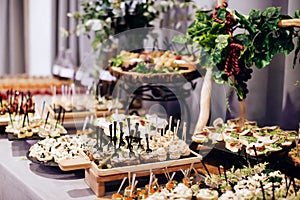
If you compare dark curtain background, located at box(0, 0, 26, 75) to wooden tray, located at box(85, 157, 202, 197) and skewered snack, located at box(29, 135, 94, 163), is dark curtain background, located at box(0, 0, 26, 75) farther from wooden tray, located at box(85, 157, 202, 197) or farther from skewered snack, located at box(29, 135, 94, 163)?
wooden tray, located at box(85, 157, 202, 197)

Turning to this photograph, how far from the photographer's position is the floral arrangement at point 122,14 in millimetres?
2838

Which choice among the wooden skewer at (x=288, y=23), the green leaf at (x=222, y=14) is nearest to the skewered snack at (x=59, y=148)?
the green leaf at (x=222, y=14)

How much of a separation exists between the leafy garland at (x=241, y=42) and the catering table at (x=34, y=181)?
2.09 ft

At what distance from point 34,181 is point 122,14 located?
53.7 inches

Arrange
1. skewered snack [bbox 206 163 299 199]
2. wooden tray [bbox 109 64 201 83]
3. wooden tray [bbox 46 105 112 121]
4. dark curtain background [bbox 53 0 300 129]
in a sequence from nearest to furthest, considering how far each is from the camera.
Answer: skewered snack [bbox 206 163 299 199]
dark curtain background [bbox 53 0 300 129]
wooden tray [bbox 109 64 201 83]
wooden tray [bbox 46 105 112 121]

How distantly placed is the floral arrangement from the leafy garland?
0.93m

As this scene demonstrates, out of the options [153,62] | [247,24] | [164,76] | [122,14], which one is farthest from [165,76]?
[122,14]

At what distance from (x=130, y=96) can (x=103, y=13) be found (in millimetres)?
486

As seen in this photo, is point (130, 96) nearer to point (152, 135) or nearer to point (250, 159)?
point (152, 135)

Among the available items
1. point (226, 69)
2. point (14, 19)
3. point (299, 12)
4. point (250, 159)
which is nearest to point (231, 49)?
point (226, 69)

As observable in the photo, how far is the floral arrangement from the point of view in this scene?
2.84m

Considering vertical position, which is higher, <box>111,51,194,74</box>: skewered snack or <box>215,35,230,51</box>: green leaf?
<box>215,35,230,51</box>: green leaf

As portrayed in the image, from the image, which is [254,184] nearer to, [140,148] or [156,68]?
[140,148]

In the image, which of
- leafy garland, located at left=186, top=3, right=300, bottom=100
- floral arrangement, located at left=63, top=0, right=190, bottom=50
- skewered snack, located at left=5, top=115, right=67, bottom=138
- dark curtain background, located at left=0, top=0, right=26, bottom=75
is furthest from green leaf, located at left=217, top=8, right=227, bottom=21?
dark curtain background, located at left=0, top=0, right=26, bottom=75
